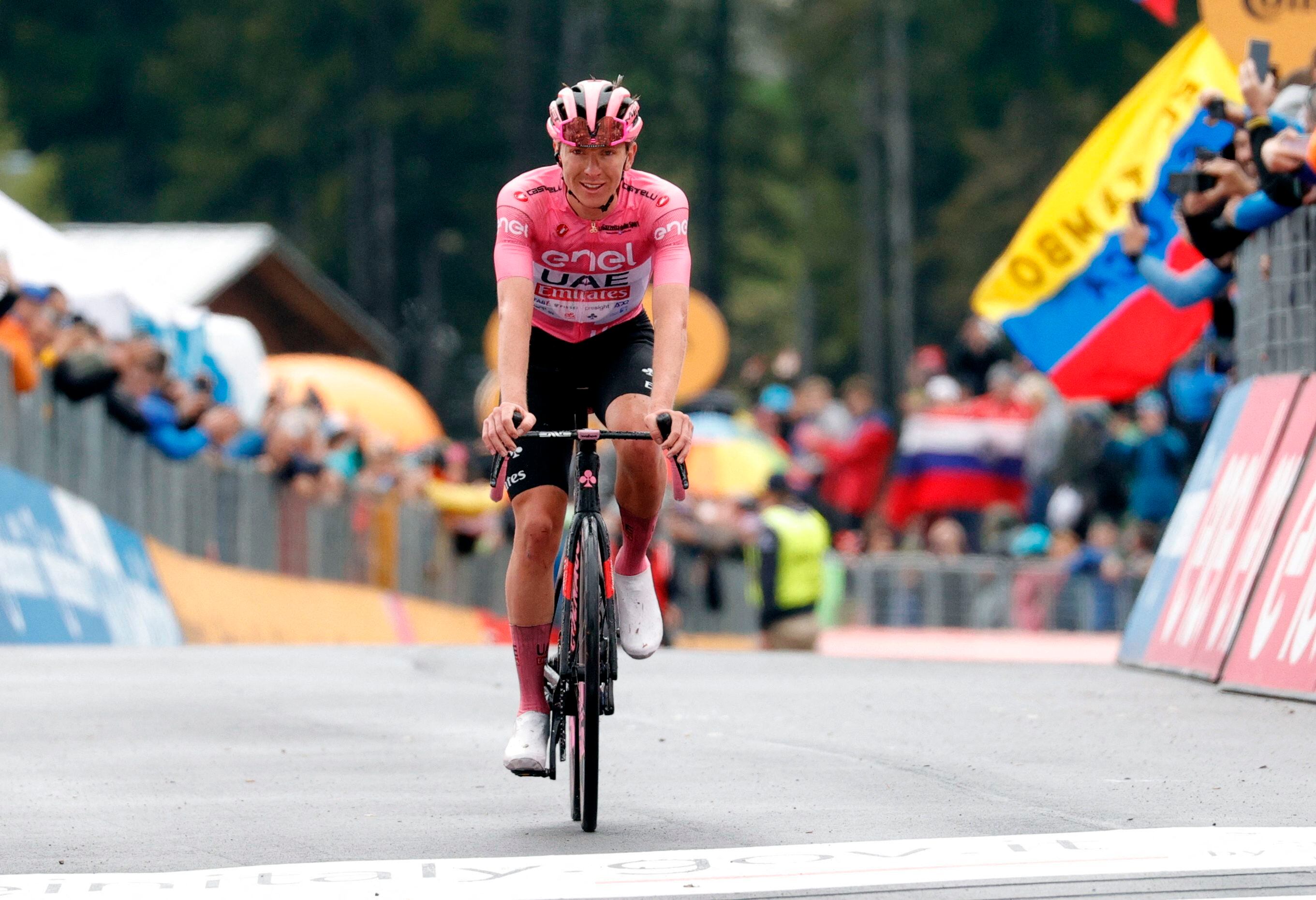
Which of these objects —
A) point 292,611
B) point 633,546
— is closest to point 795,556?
point 292,611

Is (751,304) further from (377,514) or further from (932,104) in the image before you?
(377,514)

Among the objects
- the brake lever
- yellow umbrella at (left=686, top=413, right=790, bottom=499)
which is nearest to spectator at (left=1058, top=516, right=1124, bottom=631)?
yellow umbrella at (left=686, top=413, right=790, bottom=499)

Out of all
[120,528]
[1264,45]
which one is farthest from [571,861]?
[120,528]

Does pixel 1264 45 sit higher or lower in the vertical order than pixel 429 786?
higher

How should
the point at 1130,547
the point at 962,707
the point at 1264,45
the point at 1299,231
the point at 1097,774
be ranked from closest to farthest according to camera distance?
the point at 1097,774, the point at 962,707, the point at 1299,231, the point at 1264,45, the point at 1130,547

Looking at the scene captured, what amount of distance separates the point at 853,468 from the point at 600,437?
22.4m

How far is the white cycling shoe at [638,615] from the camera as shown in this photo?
25.3 feet

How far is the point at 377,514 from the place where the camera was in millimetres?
20188

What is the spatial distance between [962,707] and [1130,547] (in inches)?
459

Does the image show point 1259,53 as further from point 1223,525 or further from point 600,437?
point 600,437

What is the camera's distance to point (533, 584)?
7.70 m

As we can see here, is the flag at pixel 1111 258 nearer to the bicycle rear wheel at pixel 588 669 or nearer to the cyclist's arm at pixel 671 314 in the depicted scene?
the cyclist's arm at pixel 671 314

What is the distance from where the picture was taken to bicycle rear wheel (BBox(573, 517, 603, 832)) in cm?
702

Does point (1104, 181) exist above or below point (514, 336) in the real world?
above
